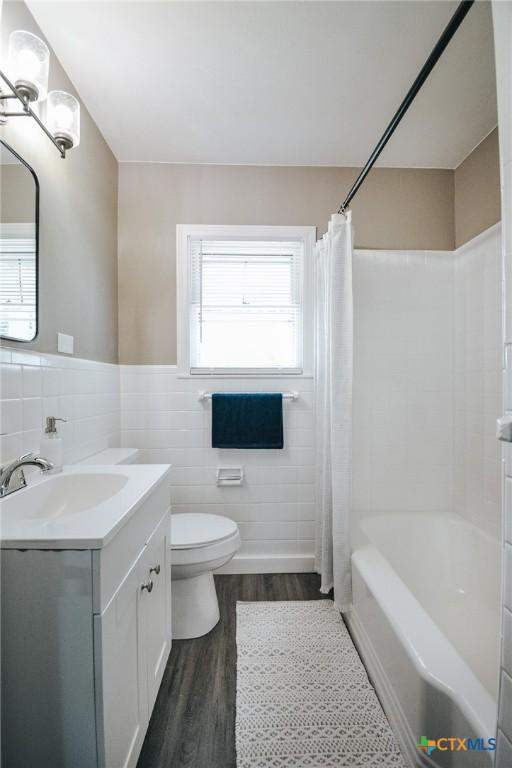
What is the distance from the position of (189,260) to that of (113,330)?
610mm

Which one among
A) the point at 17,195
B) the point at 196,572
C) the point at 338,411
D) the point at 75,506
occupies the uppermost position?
the point at 17,195

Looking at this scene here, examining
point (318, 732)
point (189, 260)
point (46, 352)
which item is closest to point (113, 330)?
point (189, 260)

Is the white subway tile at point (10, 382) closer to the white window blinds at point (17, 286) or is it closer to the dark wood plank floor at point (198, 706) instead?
the white window blinds at point (17, 286)

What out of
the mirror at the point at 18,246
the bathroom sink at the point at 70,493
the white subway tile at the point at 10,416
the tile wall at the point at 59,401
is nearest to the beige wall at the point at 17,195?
the mirror at the point at 18,246

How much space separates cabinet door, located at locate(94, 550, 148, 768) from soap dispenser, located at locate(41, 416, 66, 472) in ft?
1.51

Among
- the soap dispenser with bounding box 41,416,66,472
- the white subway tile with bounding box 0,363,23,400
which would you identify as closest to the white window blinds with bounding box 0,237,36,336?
the white subway tile with bounding box 0,363,23,400

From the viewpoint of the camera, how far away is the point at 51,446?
4.01 ft

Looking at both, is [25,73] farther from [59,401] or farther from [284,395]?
[284,395]

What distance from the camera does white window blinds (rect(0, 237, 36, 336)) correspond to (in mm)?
1109

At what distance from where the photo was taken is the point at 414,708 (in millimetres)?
1053

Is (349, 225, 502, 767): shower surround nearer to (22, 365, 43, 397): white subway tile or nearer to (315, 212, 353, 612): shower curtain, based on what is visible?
(315, 212, 353, 612): shower curtain

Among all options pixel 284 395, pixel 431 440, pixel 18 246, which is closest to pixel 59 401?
pixel 18 246

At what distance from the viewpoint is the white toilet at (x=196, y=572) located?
5.15 ft

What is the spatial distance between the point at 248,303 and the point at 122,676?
183cm
